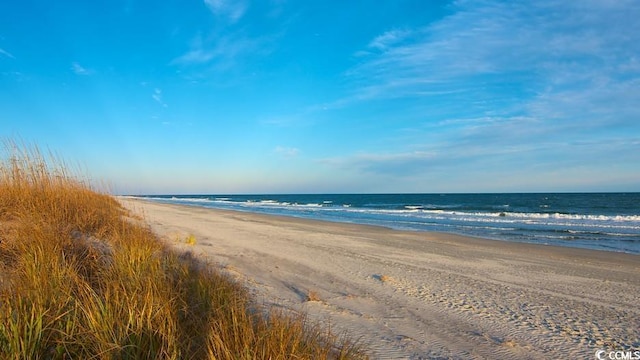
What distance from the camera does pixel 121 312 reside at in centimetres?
326

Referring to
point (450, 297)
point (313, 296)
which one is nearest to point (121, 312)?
point (313, 296)

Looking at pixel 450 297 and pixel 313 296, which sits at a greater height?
pixel 313 296

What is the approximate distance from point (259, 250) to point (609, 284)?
8334 millimetres

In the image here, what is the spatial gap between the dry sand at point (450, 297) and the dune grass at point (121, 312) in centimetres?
111

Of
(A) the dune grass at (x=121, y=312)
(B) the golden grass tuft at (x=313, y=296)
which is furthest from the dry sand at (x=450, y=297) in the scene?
(A) the dune grass at (x=121, y=312)

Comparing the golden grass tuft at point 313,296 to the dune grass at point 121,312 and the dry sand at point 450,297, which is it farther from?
the dune grass at point 121,312

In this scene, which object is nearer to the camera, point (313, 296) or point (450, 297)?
point (313, 296)

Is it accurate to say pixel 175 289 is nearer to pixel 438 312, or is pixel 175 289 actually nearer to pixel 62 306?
pixel 62 306

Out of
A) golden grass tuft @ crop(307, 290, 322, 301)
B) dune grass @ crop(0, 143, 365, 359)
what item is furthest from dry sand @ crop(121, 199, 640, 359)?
dune grass @ crop(0, 143, 365, 359)

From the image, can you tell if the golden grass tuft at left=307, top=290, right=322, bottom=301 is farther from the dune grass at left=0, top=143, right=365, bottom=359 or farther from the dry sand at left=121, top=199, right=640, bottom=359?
the dune grass at left=0, top=143, right=365, bottom=359

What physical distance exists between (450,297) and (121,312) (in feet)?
17.0

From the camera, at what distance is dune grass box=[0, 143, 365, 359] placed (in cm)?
273

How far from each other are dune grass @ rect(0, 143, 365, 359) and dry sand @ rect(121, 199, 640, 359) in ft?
3.65

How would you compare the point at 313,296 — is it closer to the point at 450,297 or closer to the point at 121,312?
the point at 450,297
